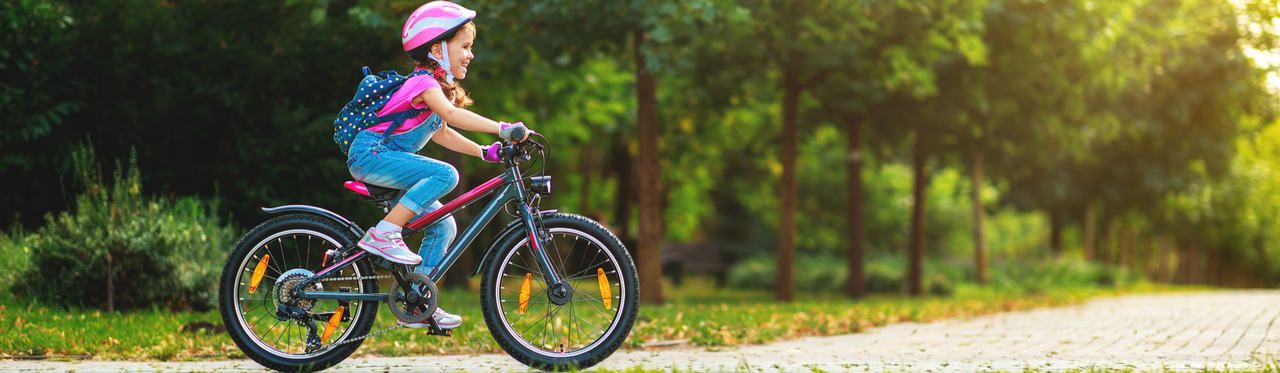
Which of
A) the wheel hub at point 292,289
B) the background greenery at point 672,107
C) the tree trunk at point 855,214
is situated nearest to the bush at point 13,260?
the background greenery at point 672,107

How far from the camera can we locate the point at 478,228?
19.5 ft

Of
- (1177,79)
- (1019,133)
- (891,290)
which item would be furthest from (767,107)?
(1177,79)

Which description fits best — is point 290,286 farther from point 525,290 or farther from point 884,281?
point 884,281

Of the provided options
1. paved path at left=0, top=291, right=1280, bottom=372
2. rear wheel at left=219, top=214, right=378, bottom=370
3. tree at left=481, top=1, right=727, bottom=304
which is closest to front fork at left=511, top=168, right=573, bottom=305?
paved path at left=0, top=291, right=1280, bottom=372

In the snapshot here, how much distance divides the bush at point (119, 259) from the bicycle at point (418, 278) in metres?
4.02

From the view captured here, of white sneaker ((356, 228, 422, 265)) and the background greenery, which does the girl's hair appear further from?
the background greenery

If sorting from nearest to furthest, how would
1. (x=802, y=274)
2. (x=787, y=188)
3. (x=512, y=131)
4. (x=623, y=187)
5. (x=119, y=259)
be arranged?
(x=512, y=131) → (x=119, y=259) → (x=787, y=188) → (x=802, y=274) → (x=623, y=187)

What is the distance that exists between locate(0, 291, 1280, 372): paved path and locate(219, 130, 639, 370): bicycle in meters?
0.38

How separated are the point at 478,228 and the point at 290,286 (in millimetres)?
904

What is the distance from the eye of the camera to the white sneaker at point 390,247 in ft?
19.2

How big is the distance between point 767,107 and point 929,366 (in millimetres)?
12850

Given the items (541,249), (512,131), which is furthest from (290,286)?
(512,131)

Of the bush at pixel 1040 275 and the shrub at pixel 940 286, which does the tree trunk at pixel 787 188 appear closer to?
the bush at pixel 1040 275

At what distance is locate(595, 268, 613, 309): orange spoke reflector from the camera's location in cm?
594
